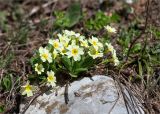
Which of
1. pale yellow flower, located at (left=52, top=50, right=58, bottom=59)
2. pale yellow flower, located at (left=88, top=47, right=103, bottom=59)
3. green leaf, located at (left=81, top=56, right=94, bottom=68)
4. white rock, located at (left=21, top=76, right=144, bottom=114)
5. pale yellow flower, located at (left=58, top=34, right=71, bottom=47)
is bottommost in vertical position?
white rock, located at (left=21, top=76, right=144, bottom=114)

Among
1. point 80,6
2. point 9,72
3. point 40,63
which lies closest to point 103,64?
point 40,63

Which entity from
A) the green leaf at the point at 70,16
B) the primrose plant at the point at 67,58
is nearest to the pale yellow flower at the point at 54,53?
the primrose plant at the point at 67,58

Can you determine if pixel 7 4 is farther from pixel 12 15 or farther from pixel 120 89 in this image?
pixel 120 89

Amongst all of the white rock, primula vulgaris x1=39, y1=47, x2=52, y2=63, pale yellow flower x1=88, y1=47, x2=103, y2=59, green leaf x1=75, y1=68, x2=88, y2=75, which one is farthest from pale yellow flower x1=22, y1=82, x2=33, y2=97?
pale yellow flower x1=88, y1=47, x2=103, y2=59

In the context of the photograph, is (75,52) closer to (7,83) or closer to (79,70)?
(79,70)

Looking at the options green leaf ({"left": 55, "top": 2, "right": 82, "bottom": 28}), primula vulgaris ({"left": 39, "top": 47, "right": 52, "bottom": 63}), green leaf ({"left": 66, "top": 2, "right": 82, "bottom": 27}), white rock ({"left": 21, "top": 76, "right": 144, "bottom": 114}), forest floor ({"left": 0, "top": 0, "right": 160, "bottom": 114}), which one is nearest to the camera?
white rock ({"left": 21, "top": 76, "right": 144, "bottom": 114})

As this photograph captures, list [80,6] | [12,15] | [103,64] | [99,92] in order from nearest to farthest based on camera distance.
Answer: [99,92] → [103,64] → [80,6] → [12,15]

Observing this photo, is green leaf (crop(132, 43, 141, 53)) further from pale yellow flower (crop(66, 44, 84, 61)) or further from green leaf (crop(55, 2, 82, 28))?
green leaf (crop(55, 2, 82, 28))
